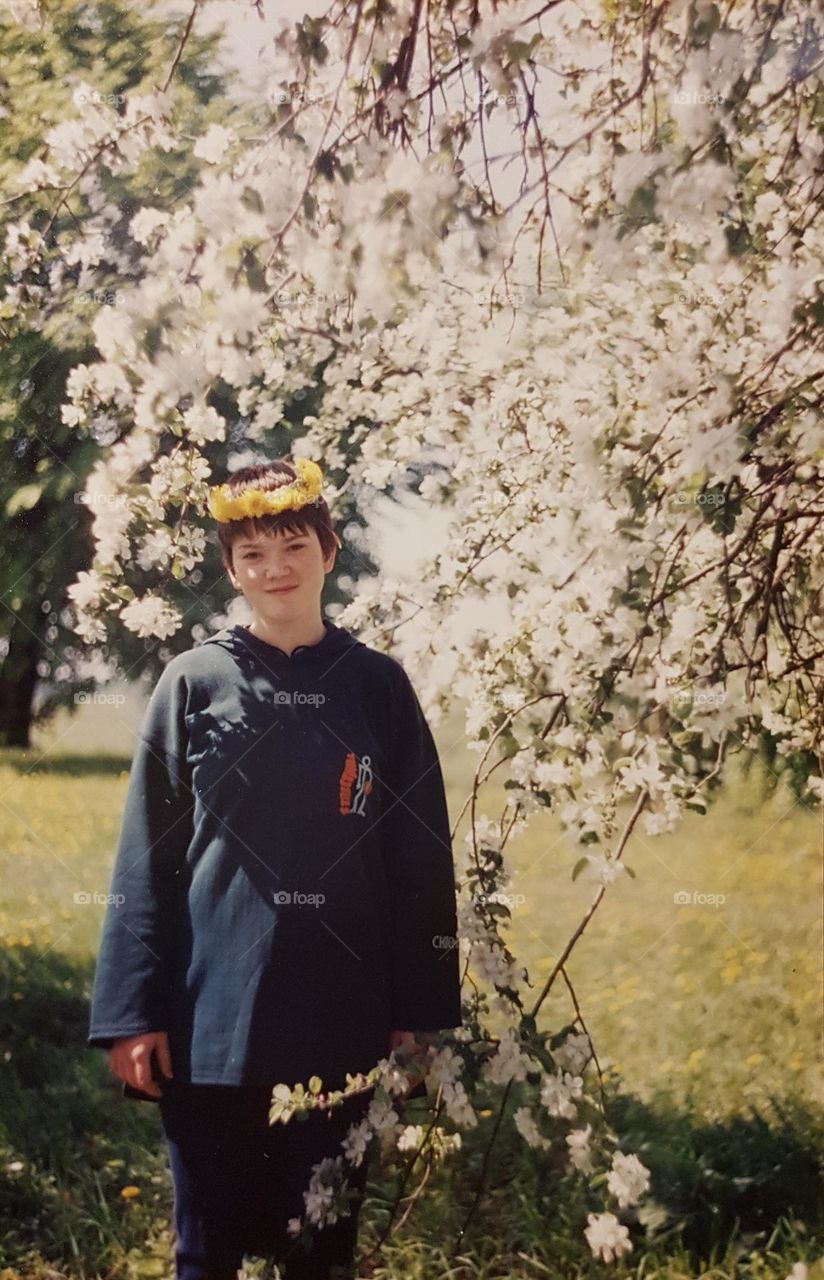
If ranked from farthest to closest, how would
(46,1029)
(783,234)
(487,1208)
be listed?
(46,1029) < (487,1208) < (783,234)

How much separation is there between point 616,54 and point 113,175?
29.8 inches

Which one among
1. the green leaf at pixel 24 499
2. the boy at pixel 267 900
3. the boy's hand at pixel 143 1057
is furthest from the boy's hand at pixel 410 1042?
the green leaf at pixel 24 499

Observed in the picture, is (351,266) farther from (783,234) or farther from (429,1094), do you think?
(429,1094)

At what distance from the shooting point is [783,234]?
149cm

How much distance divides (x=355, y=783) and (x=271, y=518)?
0.39 metres

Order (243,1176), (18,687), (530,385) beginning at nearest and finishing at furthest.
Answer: (243,1176), (530,385), (18,687)

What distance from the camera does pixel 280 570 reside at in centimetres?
155

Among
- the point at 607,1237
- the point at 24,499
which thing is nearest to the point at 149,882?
the point at 24,499

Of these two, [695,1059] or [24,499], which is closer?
[695,1059]

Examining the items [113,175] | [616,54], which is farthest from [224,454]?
[616,54]

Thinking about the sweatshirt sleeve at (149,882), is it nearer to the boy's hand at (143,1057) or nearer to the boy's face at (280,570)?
the boy's hand at (143,1057)

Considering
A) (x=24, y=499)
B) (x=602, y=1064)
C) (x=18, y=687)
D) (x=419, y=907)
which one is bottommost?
(x=602, y=1064)

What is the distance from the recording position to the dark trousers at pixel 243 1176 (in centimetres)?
151

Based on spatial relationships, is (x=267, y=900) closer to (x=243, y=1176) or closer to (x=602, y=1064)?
(x=243, y=1176)
